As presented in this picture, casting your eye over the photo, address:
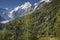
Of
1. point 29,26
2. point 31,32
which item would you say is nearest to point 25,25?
point 29,26

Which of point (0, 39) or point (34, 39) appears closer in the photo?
point (0, 39)

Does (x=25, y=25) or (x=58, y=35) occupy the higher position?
(x=25, y=25)

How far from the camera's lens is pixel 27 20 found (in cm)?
8469

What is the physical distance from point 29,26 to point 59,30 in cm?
1564

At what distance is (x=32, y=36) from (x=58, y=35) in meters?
9.71

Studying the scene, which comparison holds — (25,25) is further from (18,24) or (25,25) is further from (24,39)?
(18,24)

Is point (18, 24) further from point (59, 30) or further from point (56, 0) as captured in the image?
point (59, 30)

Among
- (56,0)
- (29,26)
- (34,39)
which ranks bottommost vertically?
(34,39)

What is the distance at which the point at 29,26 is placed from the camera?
85.7m

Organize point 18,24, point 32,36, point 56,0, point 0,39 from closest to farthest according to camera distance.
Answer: point 0,39 < point 32,36 < point 56,0 < point 18,24

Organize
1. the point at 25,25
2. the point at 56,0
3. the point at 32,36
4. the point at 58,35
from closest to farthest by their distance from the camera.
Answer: the point at 58,35 < the point at 32,36 < the point at 56,0 < the point at 25,25

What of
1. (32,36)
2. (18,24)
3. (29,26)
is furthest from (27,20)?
(18,24)

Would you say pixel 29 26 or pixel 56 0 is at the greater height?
pixel 56 0

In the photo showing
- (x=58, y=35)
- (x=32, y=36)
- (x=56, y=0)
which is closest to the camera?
(x=58, y=35)
